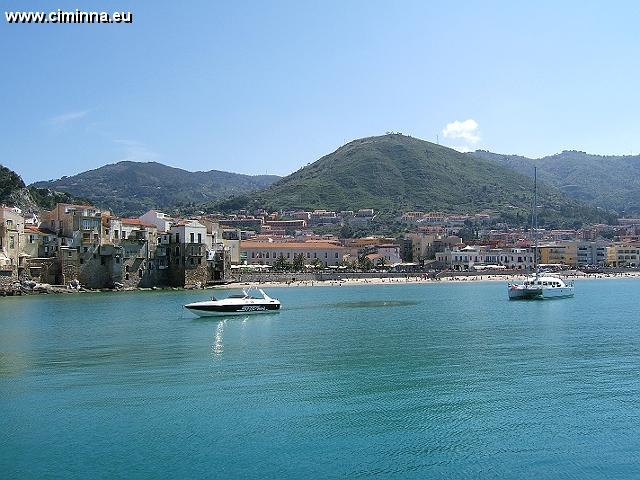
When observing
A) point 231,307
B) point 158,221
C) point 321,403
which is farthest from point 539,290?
point 321,403

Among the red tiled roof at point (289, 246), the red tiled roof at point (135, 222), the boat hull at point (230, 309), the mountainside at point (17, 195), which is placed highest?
the mountainside at point (17, 195)

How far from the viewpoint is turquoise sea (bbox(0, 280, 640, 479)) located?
46.1 feet

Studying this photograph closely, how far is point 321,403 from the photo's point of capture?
18641 millimetres

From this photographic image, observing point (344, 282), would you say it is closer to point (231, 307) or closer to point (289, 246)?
point (289, 246)

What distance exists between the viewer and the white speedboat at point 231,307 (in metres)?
44.3

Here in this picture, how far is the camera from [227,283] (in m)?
82.6

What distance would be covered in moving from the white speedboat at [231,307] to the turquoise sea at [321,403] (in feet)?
25.5

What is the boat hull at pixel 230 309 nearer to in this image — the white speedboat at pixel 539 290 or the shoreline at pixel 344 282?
the white speedboat at pixel 539 290

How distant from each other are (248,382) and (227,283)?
61461 millimetres

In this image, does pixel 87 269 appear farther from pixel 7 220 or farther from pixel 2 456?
pixel 2 456

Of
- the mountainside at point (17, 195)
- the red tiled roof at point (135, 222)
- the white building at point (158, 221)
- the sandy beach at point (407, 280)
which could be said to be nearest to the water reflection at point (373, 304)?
the sandy beach at point (407, 280)

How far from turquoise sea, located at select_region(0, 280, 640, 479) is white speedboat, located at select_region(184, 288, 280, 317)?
25.5ft

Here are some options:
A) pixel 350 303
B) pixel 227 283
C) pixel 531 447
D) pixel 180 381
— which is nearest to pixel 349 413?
pixel 531 447

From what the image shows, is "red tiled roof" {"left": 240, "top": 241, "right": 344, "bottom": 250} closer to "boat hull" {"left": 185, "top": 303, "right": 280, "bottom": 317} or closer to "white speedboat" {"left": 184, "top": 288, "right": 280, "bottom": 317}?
"boat hull" {"left": 185, "top": 303, "right": 280, "bottom": 317}
